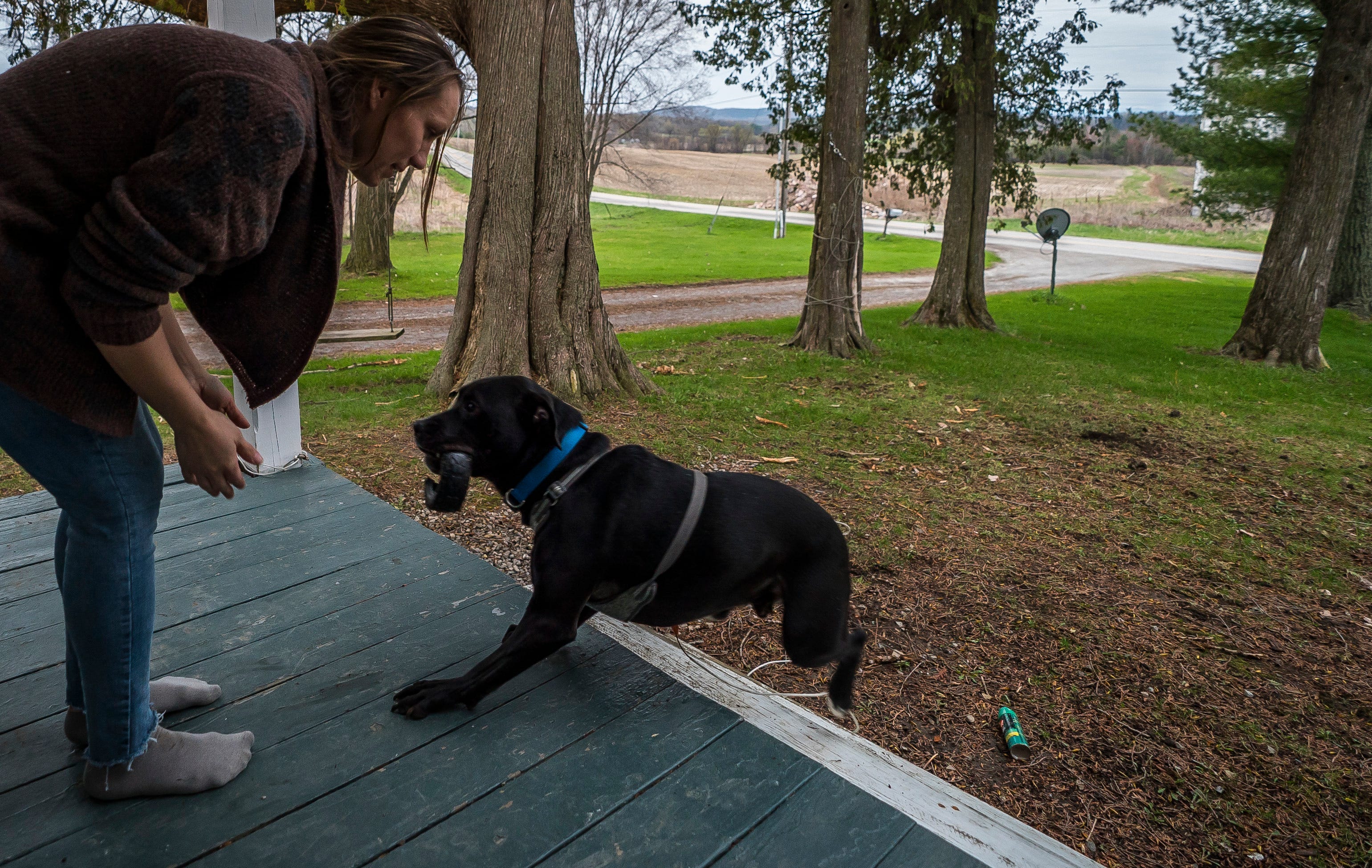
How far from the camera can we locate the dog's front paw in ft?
6.93

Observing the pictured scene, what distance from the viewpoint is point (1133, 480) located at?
5.50m

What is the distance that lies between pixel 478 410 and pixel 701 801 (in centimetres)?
121

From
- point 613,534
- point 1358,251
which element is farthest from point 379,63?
point 1358,251

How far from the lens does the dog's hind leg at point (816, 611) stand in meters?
2.36

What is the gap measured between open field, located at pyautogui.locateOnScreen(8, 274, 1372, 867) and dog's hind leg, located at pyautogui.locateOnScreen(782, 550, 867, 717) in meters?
0.54

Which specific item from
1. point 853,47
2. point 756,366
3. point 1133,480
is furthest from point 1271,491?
point 853,47

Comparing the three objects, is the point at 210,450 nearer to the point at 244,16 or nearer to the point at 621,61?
the point at 244,16

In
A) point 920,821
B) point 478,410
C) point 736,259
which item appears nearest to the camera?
point 920,821

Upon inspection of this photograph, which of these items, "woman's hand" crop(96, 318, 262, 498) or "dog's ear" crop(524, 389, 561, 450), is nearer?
"woman's hand" crop(96, 318, 262, 498)

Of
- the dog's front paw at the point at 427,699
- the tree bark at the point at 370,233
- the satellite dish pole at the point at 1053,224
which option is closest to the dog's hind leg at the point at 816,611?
the dog's front paw at the point at 427,699

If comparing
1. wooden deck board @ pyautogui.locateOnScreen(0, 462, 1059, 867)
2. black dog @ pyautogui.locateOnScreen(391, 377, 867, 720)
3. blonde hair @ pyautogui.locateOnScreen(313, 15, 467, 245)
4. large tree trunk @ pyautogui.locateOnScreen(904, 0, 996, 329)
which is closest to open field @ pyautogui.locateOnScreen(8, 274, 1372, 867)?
black dog @ pyautogui.locateOnScreen(391, 377, 867, 720)

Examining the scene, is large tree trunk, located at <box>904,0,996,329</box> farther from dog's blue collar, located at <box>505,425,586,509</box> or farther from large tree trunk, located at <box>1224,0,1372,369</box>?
dog's blue collar, located at <box>505,425,586,509</box>

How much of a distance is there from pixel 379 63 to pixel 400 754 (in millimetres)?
1560

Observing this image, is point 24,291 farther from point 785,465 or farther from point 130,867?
point 785,465
